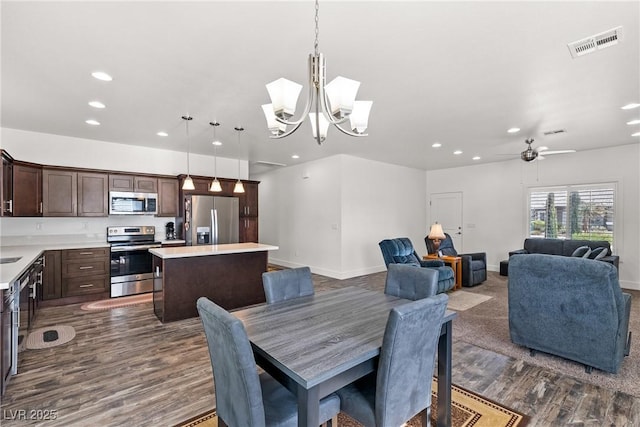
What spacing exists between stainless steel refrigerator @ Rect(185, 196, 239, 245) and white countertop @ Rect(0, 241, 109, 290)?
1.34 m

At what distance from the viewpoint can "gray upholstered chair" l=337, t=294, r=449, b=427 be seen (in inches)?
54.8

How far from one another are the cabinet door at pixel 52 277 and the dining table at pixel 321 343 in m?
4.26

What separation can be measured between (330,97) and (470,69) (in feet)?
5.41

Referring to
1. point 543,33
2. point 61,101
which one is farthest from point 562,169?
point 61,101

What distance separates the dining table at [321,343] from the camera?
1261 mm

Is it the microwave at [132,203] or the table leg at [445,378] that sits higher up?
the microwave at [132,203]

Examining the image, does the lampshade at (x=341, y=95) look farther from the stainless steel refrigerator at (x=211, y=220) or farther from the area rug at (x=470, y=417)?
the stainless steel refrigerator at (x=211, y=220)

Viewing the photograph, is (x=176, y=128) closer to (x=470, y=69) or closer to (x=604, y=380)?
(x=470, y=69)

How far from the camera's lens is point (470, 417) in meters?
2.07

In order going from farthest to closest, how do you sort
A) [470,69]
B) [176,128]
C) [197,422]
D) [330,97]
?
[176,128], [470,69], [197,422], [330,97]

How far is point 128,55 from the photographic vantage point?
2.51m

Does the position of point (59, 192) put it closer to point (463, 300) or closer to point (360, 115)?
point (360, 115)

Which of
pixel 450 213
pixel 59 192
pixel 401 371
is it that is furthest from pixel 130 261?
pixel 450 213

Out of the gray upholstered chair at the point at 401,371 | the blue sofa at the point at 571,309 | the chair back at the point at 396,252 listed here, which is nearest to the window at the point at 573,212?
the chair back at the point at 396,252
